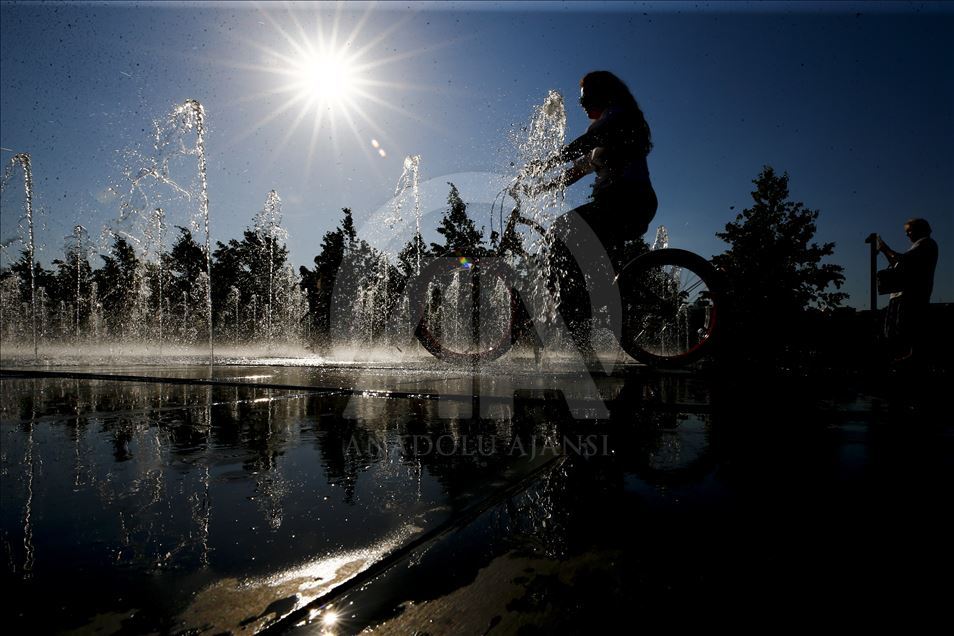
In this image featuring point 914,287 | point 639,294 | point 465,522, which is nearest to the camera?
point 465,522

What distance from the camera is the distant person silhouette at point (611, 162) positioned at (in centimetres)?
370

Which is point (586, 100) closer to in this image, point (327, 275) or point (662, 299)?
point (662, 299)

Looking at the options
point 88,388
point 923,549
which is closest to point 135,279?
point 88,388

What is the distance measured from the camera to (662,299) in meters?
4.57

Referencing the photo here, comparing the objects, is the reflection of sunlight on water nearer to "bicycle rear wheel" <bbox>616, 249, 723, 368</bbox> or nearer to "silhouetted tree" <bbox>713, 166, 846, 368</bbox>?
"bicycle rear wheel" <bbox>616, 249, 723, 368</bbox>

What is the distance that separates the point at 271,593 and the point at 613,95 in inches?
151

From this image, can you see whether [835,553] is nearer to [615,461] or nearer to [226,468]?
[615,461]

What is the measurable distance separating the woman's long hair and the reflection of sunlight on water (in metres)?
3.47

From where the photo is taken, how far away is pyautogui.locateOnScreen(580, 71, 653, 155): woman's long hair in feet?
12.2

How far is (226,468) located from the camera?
2.03 metres

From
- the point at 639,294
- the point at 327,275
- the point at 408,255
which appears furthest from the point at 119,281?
the point at 639,294

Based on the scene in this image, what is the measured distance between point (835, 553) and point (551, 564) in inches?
29.2

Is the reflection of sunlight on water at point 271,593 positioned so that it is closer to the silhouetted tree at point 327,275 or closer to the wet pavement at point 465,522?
the wet pavement at point 465,522

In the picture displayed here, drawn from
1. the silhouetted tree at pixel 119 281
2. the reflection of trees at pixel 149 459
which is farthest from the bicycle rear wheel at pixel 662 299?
the silhouetted tree at pixel 119 281
